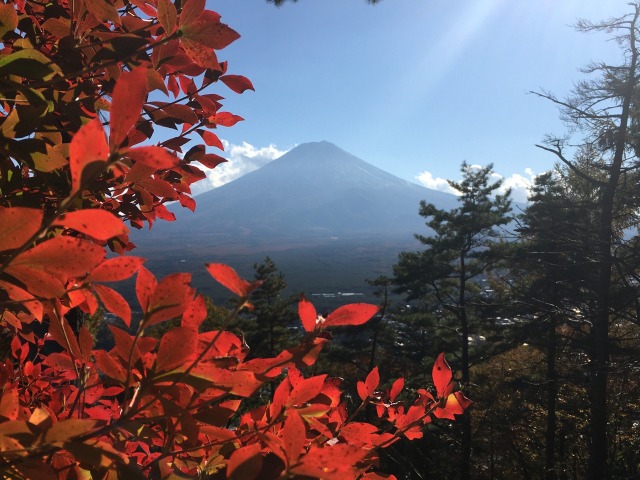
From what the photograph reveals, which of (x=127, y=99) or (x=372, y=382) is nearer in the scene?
(x=127, y=99)

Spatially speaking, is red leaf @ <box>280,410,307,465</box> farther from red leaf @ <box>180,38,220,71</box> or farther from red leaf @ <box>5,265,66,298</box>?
red leaf @ <box>180,38,220,71</box>

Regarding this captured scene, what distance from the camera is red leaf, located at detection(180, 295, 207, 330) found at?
484 mm

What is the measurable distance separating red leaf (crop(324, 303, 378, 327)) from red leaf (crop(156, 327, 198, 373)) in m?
0.15

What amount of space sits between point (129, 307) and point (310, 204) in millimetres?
176115

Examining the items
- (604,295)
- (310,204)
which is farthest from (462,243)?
(310,204)

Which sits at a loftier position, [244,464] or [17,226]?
[17,226]

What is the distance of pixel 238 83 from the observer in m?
0.84

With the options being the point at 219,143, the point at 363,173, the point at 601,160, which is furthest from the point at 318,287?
the point at 363,173

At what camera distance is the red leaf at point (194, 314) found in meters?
0.48

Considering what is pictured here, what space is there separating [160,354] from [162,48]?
49 centimetres

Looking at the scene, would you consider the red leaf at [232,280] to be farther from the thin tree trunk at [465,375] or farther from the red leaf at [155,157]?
the thin tree trunk at [465,375]

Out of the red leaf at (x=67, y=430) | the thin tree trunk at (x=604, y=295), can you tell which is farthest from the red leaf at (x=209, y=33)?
the thin tree trunk at (x=604, y=295)

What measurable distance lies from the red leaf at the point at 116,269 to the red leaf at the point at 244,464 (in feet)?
0.69

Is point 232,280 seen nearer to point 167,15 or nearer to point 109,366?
point 109,366
